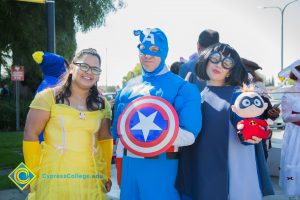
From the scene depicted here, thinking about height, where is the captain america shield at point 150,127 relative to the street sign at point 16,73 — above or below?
below

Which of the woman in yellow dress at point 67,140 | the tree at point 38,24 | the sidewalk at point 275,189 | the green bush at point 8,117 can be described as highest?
the tree at point 38,24

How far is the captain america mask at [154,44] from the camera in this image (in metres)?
2.74

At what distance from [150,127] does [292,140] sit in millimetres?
2431

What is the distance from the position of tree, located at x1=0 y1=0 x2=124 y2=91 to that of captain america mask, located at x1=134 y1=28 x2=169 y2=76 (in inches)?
380

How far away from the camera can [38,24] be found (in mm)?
11922

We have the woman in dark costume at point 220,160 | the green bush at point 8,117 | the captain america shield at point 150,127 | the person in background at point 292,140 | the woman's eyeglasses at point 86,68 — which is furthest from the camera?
the green bush at point 8,117

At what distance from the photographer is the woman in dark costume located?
2596 millimetres

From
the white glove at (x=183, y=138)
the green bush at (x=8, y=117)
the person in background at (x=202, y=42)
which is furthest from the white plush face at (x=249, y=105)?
the green bush at (x=8, y=117)

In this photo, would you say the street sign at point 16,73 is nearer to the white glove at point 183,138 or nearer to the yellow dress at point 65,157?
the yellow dress at point 65,157

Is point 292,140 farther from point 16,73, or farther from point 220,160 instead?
point 16,73

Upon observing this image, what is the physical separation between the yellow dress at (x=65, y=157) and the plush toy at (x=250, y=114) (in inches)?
40.8

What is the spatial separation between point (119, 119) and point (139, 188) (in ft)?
1.64

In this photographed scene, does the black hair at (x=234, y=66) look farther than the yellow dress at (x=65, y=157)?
Yes

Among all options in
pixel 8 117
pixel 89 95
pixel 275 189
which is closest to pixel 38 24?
pixel 8 117
